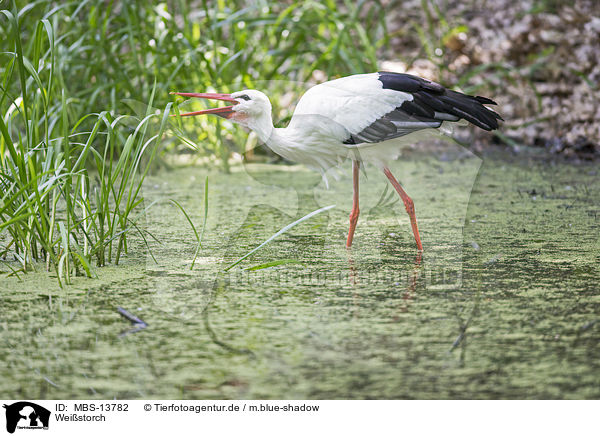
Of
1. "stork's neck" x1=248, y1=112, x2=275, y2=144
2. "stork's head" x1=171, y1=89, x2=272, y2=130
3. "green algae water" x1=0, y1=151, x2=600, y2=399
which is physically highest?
"stork's head" x1=171, y1=89, x2=272, y2=130

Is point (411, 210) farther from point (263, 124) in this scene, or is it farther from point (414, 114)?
point (263, 124)

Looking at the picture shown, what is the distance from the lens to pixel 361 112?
10.5 feet

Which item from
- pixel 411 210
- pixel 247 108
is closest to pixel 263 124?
pixel 247 108

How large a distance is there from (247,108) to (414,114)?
654mm

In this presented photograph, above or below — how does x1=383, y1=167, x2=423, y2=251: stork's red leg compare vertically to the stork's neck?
below

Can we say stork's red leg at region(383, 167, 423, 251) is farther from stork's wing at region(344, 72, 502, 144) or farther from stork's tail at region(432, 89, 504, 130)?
stork's tail at region(432, 89, 504, 130)

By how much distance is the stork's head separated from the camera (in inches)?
126

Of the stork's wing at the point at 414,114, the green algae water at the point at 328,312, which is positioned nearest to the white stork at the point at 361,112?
the stork's wing at the point at 414,114

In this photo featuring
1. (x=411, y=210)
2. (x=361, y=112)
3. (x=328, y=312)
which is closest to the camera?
(x=328, y=312)

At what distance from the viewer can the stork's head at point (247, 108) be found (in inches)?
126

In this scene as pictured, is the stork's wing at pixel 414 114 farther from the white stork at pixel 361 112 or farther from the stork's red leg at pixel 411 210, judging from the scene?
the stork's red leg at pixel 411 210

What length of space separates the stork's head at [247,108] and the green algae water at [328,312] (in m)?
0.51

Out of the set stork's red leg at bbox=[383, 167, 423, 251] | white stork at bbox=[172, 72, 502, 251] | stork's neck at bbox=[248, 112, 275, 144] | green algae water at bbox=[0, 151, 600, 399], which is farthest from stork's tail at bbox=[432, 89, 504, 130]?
stork's neck at bbox=[248, 112, 275, 144]

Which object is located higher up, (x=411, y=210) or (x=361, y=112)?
(x=361, y=112)
